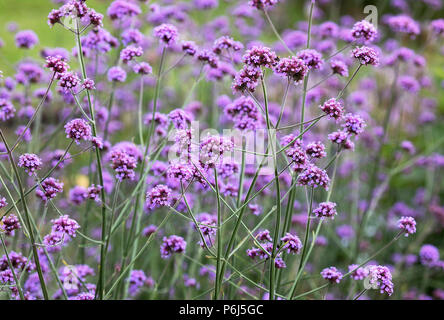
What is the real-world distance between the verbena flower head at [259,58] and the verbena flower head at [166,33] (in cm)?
41

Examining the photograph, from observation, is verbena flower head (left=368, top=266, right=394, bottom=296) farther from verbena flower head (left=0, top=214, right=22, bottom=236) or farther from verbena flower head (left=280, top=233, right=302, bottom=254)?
verbena flower head (left=0, top=214, right=22, bottom=236)

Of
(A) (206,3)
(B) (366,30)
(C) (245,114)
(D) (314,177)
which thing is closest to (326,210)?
(D) (314,177)

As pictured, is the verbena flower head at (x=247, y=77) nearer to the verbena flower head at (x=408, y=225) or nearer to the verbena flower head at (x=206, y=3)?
the verbena flower head at (x=408, y=225)

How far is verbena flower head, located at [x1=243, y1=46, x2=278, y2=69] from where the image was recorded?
3.75 ft

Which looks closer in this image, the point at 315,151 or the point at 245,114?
the point at 315,151

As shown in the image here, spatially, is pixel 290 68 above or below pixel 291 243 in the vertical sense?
above

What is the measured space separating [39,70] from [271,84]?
1.68 metres

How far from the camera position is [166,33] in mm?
1473

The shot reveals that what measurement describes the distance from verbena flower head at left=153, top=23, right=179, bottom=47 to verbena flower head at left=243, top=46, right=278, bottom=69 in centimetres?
41

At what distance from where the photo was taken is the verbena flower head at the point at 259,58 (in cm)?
114

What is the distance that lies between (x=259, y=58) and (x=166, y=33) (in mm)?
436

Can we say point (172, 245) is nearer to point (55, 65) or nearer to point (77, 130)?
point (77, 130)

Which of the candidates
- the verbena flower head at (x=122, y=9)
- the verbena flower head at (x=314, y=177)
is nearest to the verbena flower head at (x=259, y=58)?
the verbena flower head at (x=314, y=177)
